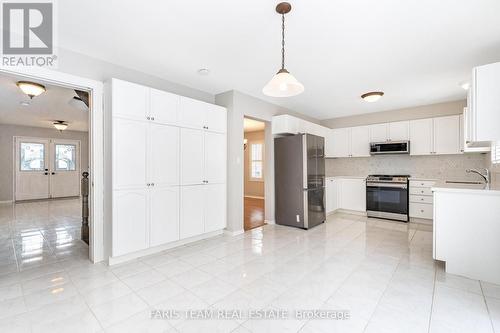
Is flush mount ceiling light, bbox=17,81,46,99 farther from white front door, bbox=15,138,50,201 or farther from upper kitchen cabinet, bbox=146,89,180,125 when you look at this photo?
white front door, bbox=15,138,50,201

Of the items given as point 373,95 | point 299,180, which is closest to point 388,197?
point 299,180

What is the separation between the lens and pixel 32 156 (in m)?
7.90

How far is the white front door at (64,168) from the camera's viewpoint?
27.1ft

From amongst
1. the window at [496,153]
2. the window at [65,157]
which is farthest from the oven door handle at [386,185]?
the window at [65,157]

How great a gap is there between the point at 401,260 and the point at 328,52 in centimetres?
278

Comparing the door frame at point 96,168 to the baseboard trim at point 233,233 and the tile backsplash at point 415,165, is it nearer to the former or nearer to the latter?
the baseboard trim at point 233,233

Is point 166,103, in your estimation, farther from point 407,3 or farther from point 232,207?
point 407,3

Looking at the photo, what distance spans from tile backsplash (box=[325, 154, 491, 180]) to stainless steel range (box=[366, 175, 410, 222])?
0.51m

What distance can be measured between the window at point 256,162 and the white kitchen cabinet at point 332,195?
3.17 m

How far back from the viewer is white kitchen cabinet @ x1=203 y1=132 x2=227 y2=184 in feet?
12.3

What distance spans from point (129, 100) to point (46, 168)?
7.91m

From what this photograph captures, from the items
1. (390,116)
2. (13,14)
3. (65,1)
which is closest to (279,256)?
(65,1)

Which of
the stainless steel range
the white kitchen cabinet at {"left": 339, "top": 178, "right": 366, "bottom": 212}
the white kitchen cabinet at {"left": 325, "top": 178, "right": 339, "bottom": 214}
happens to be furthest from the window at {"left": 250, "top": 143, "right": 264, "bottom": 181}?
the stainless steel range

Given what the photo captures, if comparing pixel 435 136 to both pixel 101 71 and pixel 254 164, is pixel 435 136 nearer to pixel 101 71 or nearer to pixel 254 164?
pixel 254 164
